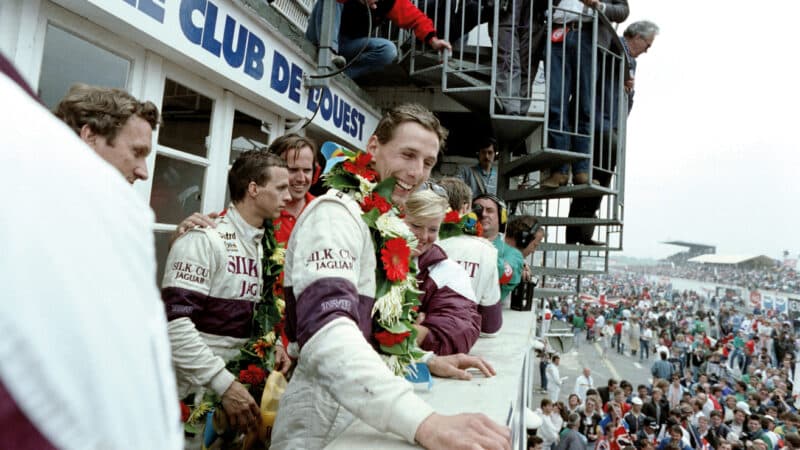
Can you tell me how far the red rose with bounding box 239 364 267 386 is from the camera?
203 cm

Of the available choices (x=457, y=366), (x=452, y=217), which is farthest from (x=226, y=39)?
(x=457, y=366)

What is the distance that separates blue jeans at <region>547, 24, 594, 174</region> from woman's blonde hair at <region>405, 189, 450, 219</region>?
142 inches

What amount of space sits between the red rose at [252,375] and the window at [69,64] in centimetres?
145

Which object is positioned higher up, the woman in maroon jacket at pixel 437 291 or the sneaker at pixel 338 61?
the sneaker at pixel 338 61

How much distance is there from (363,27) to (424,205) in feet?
9.91

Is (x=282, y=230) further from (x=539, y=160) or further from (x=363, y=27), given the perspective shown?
(x=539, y=160)

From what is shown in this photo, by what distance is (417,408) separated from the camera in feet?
3.20

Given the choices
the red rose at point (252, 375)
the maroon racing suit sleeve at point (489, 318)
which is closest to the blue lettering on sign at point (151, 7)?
the red rose at point (252, 375)

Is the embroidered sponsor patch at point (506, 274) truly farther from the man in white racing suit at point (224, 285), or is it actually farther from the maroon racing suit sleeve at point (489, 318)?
the man in white racing suit at point (224, 285)

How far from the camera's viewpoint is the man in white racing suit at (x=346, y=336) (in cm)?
97

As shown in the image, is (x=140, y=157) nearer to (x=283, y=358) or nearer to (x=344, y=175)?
(x=344, y=175)

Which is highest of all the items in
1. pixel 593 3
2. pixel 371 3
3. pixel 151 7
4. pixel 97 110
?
pixel 593 3

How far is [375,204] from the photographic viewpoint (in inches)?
56.5

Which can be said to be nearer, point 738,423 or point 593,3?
point 593,3
